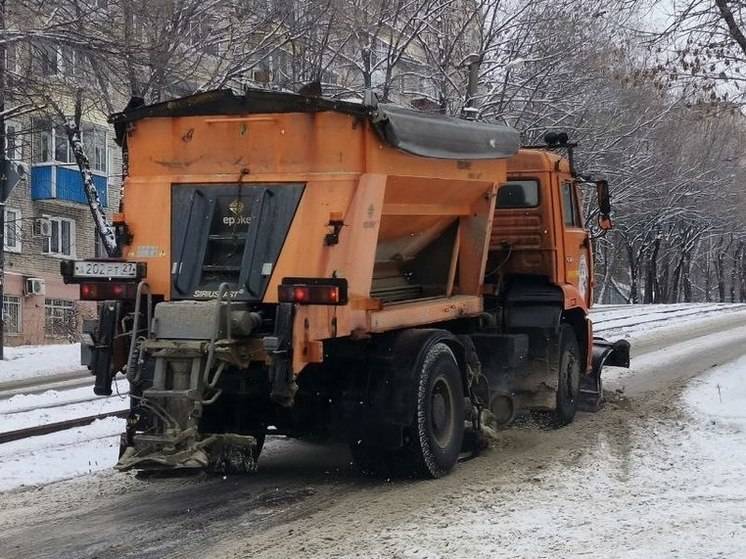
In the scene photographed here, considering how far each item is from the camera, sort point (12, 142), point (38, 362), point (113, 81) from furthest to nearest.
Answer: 1. point (12, 142)
2. point (38, 362)
3. point (113, 81)

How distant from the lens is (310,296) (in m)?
6.75

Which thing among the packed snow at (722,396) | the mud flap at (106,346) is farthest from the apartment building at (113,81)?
the packed snow at (722,396)

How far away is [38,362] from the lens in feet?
69.2

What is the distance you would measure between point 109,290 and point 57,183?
25772 mm

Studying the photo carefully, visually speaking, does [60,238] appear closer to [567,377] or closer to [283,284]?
[567,377]

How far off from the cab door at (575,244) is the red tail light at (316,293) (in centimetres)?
475

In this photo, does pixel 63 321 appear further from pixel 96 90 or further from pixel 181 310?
pixel 181 310

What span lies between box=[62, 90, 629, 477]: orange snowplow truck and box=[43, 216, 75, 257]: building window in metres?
26.6

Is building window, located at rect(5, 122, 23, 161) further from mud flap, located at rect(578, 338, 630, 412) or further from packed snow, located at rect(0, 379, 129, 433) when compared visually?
mud flap, located at rect(578, 338, 630, 412)

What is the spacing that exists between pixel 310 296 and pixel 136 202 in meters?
1.90

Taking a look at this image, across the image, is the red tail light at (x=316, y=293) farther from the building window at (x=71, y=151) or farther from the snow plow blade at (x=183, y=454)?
the building window at (x=71, y=151)

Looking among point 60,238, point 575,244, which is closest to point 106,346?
point 575,244

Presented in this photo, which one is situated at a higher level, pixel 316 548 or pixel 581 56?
pixel 581 56

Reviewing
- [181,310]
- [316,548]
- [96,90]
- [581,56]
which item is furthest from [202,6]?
[316,548]
